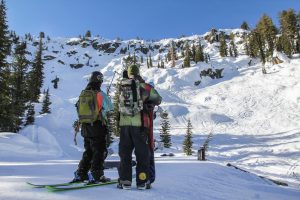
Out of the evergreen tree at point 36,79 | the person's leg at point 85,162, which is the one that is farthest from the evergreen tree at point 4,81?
the person's leg at point 85,162

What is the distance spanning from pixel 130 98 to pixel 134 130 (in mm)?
Result: 627

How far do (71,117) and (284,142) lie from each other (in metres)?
27.2

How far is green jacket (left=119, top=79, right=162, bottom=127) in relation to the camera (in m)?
6.52

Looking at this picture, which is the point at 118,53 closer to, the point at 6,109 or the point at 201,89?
the point at 201,89

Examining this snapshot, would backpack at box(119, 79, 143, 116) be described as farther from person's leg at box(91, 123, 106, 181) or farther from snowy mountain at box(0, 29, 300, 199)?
snowy mountain at box(0, 29, 300, 199)

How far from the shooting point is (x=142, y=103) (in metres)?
6.59

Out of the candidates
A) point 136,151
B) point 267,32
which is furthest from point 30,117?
point 267,32

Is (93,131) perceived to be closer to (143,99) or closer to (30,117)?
(143,99)

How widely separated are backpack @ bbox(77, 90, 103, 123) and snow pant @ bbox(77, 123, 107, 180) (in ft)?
0.50

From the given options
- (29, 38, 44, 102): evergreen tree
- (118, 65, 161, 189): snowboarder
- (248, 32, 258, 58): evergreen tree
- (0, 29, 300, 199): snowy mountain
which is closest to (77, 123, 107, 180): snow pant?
(118, 65, 161, 189): snowboarder

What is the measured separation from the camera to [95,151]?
265 inches

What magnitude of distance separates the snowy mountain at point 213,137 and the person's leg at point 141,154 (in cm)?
39

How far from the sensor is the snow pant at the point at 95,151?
6.71 m

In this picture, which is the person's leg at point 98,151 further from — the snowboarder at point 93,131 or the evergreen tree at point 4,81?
the evergreen tree at point 4,81
